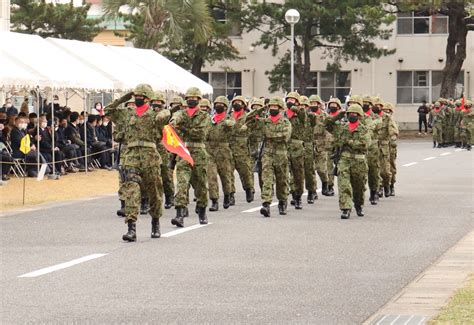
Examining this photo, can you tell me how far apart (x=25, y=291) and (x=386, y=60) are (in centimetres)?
5785

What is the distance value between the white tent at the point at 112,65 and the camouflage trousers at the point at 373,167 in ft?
30.1

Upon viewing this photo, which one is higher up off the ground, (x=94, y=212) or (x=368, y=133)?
(x=368, y=133)

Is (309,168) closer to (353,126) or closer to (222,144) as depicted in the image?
(222,144)

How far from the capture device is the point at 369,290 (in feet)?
37.6

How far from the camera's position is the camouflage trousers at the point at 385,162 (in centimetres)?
2344

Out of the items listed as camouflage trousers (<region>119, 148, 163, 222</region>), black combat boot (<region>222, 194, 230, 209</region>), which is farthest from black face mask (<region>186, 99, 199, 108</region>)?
black combat boot (<region>222, 194, 230, 209</region>)

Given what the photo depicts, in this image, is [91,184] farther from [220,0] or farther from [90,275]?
[220,0]

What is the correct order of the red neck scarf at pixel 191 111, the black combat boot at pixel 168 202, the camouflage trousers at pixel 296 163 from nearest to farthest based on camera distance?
the red neck scarf at pixel 191 111 < the black combat boot at pixel 168 202 < the camouflage trousers at pixel 296 163

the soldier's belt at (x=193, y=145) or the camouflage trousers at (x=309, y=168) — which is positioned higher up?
the soldier's belt at (x=193, y=145)

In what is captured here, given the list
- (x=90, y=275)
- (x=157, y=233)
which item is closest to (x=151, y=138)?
(x=157, y=233)

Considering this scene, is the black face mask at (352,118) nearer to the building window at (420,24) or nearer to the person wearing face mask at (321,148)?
the person wearing face mask at (321,148)

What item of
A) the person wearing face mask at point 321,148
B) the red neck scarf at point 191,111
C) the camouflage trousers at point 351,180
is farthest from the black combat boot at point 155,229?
the person wearing face mask at point 321,148

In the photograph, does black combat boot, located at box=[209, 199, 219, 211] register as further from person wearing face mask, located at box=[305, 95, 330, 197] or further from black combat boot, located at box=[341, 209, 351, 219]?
person wearing face mask, located at box=[305, 95, 330, 197]

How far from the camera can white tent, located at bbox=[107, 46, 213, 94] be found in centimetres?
3512
